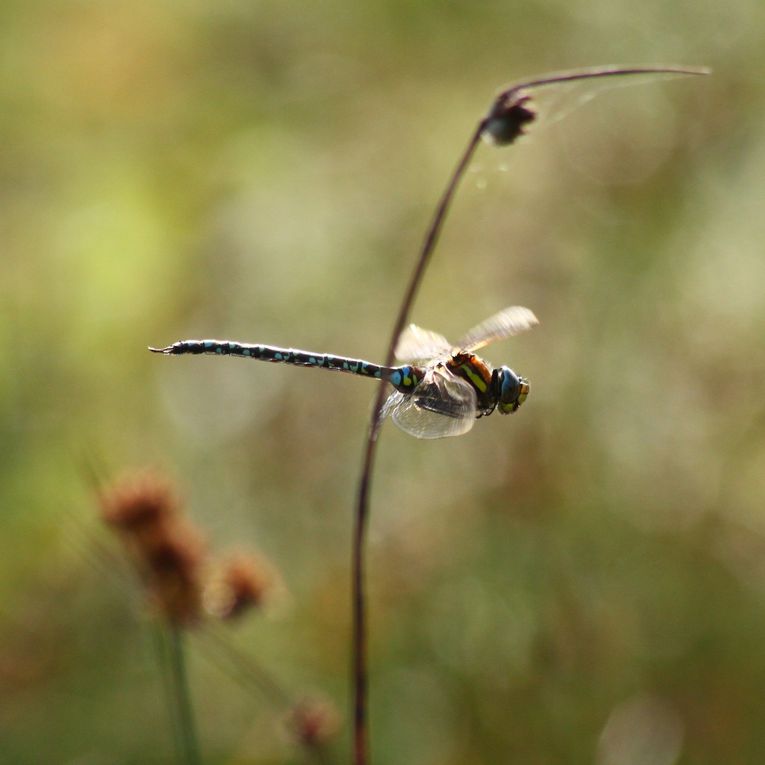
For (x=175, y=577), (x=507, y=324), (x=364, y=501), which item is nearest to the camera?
(x=364, y=501)

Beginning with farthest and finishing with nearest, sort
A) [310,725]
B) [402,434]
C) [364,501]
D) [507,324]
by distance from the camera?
[402,434]
[310,725]
[507,324]
[364,501]

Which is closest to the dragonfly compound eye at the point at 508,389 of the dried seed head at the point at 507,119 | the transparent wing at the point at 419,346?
the transparent wing at the point at 419,346

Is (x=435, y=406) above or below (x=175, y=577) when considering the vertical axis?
above

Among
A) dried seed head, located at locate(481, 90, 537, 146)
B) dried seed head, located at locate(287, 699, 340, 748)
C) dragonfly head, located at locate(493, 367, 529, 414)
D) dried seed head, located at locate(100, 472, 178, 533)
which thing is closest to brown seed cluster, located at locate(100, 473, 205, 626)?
dried seed head, located at locate(100, 472, 178, 533)

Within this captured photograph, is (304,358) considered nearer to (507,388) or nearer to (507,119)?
(507,388)

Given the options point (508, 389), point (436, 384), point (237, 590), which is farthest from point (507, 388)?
point (237, 590)

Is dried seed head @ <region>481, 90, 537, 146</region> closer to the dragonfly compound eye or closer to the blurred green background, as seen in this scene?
the dragonfly compound eye

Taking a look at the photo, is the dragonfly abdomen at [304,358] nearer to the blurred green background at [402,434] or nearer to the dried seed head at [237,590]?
the dried seed head at [237,590]

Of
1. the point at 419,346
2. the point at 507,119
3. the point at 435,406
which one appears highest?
the point at 507,119

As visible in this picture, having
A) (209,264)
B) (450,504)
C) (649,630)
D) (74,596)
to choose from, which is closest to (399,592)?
(450,504)
